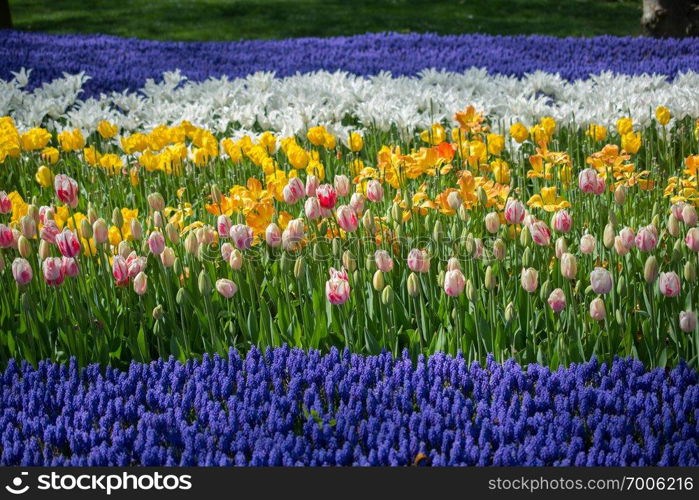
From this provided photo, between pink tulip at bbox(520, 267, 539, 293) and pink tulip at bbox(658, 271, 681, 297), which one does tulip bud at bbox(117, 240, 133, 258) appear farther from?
pink tulip at bbox(658, 271, 681, 297)

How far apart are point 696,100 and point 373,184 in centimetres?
273

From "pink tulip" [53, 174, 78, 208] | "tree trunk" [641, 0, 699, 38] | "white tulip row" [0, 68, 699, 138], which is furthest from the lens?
"tree trunk" [641, 0, 699, 38]

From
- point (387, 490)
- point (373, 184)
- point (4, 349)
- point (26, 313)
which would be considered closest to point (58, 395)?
point (26, 313)

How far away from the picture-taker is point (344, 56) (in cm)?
1027

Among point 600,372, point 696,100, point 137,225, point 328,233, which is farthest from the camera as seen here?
point 696,100

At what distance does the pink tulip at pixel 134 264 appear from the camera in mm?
3188

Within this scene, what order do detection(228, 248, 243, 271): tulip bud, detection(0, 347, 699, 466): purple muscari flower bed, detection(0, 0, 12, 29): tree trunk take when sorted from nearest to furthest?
detection(0, 347, 699, 466): purple muscari flower bed, detection(228, 248, 243, 271): tulip bud, detection(0, 0, 12, 29): tree trunk

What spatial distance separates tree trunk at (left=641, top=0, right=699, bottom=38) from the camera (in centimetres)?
1222

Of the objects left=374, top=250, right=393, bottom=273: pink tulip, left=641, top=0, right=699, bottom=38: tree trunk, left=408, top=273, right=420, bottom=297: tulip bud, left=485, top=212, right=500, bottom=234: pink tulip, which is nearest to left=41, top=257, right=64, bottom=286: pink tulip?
left=374, top=250, right=393, bottom=273: pink tulip

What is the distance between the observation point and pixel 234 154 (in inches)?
181

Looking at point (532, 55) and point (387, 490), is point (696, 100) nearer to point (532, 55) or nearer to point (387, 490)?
point (387, 490)

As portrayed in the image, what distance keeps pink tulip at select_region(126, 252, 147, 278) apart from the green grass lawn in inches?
602

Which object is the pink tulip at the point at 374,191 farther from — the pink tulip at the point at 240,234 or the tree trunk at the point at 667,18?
the tree trunk at the point at 667,18

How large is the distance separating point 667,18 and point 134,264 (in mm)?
10706
